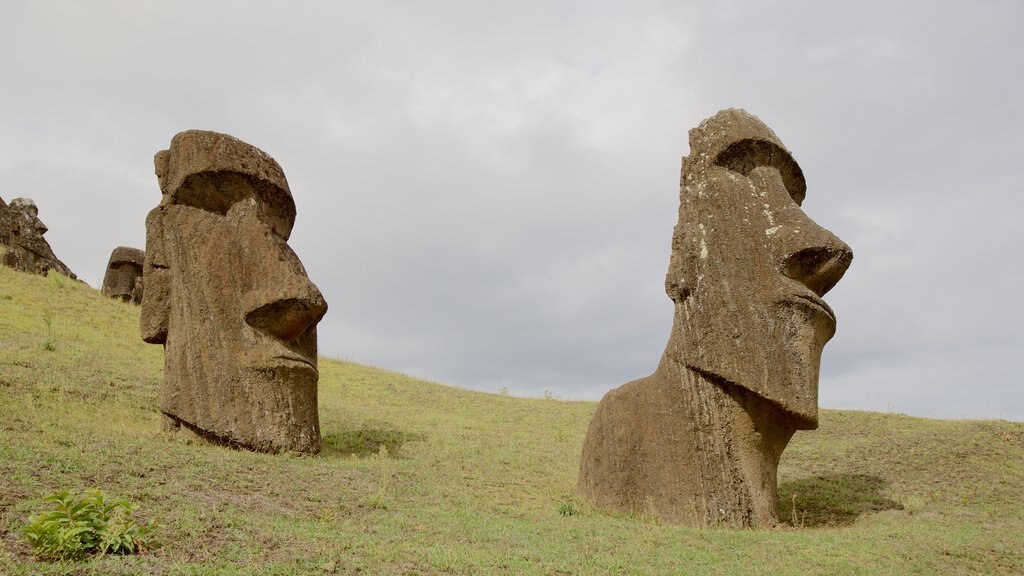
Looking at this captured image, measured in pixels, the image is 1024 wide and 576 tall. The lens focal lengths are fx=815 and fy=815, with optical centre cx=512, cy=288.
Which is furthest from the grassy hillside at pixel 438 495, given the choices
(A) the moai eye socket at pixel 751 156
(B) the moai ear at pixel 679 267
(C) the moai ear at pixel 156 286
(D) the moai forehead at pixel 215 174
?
(A) the moai eye socket at pixel 751 156

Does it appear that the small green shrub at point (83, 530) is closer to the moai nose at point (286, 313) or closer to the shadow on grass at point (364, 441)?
the moai nose at point (286, 313)

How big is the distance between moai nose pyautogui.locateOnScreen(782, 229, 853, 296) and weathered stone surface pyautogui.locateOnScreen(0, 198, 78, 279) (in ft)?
89.8

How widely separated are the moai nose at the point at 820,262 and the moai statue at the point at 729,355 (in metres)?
0.01

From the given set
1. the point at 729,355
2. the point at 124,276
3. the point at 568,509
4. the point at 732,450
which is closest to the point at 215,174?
the point at 568,509

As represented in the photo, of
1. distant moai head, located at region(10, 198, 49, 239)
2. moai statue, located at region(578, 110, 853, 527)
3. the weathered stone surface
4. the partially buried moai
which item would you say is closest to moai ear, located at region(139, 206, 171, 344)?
the partially buried moai

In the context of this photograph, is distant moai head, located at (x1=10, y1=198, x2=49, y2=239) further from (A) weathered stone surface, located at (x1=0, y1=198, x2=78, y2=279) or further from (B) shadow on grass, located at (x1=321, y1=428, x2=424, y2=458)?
(B) shadow on grass, located at (x1=321, y1=428, x2=424, y2=458)

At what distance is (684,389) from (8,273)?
2412 centimetres

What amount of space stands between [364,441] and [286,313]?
3.19 metres

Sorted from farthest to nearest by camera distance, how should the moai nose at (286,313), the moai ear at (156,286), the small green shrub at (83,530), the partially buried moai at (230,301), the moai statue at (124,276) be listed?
the moai statue at (124,276) < the moai ear at (156,286) < the moai nose at (286,313) < the partially buried moai at (230,301) < the small green shrub at (83,530)

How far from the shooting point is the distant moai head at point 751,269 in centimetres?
848

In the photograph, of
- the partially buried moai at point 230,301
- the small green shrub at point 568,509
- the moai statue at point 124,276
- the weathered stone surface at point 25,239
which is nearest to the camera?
the small green shrub at point 568,509

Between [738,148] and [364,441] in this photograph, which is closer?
[738,148]

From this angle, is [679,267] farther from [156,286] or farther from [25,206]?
[25,206]

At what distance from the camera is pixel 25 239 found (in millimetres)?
29453
